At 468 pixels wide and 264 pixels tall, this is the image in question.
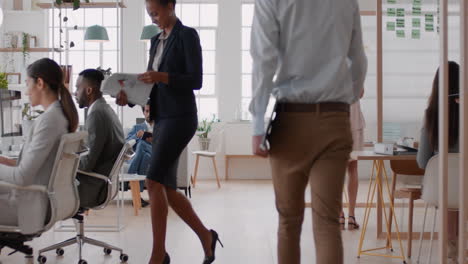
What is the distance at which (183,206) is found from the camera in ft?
11.2

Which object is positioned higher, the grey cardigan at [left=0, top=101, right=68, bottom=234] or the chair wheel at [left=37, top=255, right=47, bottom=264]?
the grey cardigan at [left=0, top=101, right=68, bottom=234]

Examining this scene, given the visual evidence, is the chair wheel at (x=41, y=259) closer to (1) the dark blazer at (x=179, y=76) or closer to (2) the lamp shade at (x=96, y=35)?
(1) the dark blazer at (x=179, y=76)

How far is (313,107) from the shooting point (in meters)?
2.17

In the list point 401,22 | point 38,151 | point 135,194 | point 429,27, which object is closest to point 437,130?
point 429,27

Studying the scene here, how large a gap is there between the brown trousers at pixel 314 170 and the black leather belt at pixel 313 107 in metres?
0.01

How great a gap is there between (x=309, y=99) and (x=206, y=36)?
841cm

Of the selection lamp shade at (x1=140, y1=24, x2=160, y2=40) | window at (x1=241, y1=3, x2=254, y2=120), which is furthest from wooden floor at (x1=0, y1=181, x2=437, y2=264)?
window at (x1=241, y1=3, x2=254, y2=120)

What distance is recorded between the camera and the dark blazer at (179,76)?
10.8 ft

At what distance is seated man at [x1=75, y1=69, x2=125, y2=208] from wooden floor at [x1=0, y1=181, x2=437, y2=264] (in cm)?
52

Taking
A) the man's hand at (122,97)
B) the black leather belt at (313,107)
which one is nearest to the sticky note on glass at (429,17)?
the man's hand at (122,97)

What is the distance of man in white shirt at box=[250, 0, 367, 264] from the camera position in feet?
7.03

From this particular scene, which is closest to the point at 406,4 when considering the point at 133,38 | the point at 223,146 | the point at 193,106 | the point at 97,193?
the point at 193,106

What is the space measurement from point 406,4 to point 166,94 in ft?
8.13

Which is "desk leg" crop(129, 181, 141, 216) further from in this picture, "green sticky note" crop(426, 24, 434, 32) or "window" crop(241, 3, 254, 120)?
"window" crop(241, 3, 254, 120)
